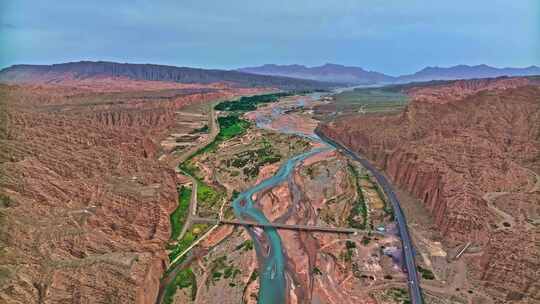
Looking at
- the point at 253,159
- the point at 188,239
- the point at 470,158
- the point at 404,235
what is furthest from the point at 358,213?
the point at 253,159

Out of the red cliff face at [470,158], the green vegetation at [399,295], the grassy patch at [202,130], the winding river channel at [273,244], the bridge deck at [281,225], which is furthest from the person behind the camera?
the grassy patch at [202,130]

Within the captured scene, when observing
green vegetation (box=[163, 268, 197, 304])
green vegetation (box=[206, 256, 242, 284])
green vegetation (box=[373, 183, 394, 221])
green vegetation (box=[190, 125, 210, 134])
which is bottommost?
green vegetation (box=[163, 268, 197, 304])

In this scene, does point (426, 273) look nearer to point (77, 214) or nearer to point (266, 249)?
point (266, 249)

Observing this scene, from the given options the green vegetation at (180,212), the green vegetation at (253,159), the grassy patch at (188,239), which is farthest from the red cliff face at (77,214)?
the green vegetation at (253,159)

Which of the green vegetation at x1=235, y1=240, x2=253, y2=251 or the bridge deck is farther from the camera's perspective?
the bridge deck

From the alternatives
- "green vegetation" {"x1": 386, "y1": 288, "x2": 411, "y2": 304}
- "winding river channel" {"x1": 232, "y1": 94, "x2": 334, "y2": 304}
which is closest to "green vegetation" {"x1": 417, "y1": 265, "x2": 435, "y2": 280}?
"green vegetation" {"x1": 386, "y1": 288, "x2": 411, "y2": 304}

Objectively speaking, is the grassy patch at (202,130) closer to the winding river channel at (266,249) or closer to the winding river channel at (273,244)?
the winding river channel at (273,244)

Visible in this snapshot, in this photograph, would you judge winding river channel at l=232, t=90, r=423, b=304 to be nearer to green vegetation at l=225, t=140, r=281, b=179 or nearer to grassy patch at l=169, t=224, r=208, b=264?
green vegetation at l=225, t=140, r=281, b=179
